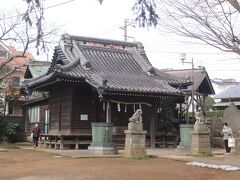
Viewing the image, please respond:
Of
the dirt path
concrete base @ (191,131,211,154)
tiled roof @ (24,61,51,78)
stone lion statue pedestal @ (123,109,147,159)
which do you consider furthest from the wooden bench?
tiled roof @ (24,61,51,78)

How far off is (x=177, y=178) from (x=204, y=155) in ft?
25.6

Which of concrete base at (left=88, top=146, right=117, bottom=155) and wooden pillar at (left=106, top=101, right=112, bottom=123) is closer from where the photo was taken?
concrete base at (left=88, top=146, right=117, bottom=155)

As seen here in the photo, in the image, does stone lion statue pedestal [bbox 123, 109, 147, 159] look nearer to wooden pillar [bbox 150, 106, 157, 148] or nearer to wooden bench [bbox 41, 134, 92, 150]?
wooden bench [bbox 41, 134, 92, 150]

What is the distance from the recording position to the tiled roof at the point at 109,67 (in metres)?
25.1

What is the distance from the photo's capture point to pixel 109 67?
28312mm

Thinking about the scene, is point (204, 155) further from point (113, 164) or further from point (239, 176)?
point (239, 176)

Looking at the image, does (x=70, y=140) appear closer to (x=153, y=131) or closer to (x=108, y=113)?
(x=108, y=113)

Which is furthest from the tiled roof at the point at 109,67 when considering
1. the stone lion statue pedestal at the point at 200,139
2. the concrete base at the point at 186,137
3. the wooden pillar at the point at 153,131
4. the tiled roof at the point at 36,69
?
the tiled roof at the point at 36,69

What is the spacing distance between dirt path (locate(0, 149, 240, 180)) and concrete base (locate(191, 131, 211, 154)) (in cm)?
276

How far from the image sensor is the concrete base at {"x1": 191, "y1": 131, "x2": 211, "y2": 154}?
823 inches

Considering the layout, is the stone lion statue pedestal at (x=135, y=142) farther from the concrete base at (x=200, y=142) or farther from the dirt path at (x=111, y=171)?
the concrete base at (x=200, y=142)

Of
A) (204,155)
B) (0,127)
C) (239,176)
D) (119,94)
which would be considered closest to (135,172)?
(239,176)

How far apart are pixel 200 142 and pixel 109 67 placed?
30.9 ft

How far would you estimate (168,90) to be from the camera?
2645 centimetres
